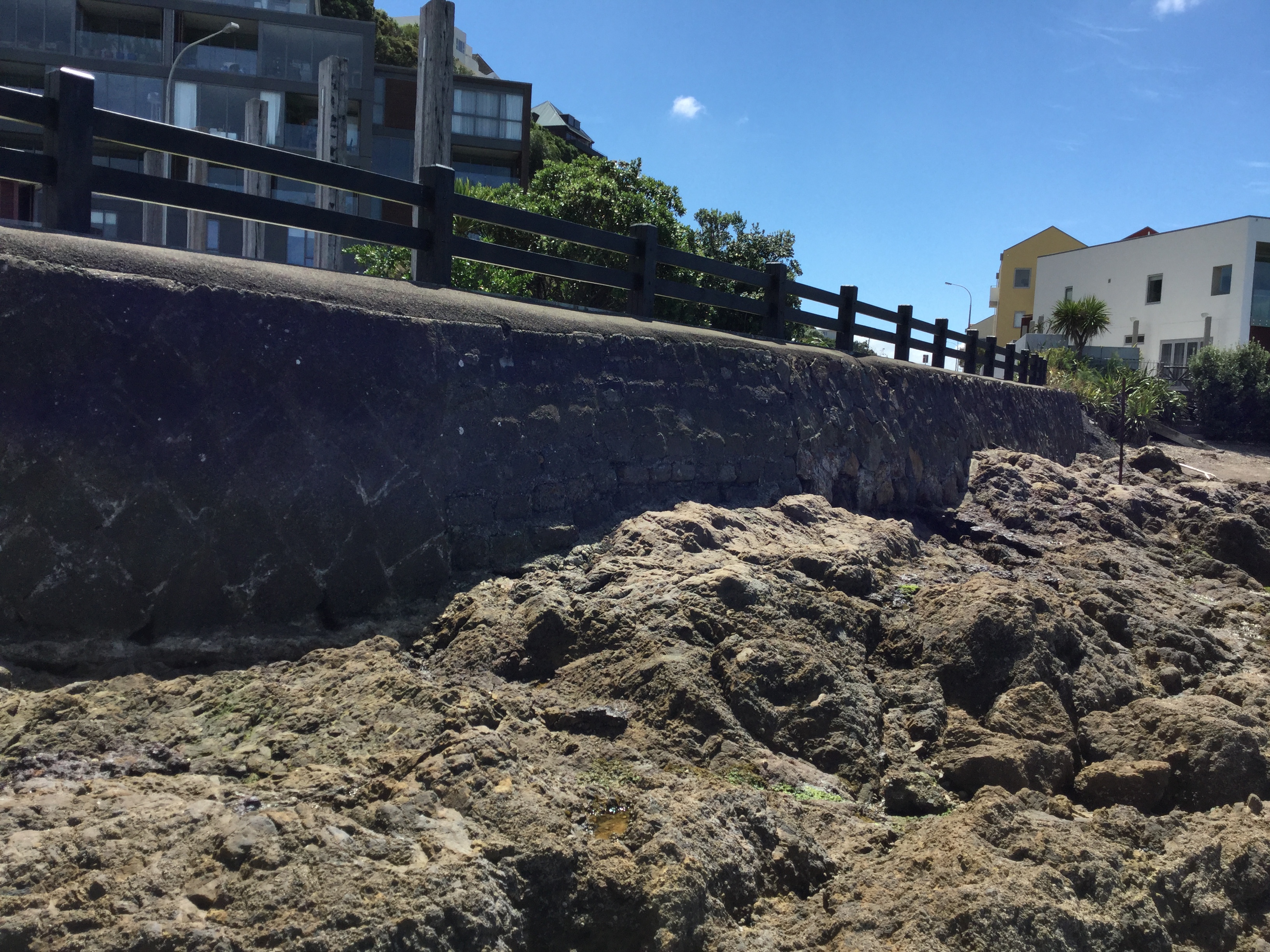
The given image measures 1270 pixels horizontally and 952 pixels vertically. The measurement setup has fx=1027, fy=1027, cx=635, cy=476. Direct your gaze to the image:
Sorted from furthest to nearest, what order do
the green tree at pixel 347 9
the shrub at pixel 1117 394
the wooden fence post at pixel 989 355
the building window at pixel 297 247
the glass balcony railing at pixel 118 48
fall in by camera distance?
1. the green tree at pixel 347 9
2. the glass balcony railing at pixel 118 48
3. the building window at pixel 297 247
4. the shrub at pixel 1117 394
5. the wooden fence post at pixel 989 355

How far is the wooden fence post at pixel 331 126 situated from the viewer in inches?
444

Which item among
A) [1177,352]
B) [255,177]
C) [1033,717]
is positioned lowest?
[1033,717]

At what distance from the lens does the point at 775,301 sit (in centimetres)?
1097

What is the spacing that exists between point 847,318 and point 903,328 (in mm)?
1990

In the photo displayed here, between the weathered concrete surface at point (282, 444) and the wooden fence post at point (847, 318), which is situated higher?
the wooden fence post at point (847, 318)

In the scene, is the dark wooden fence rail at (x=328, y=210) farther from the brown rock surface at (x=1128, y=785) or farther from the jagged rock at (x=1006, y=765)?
the brown rock surface at (x=1128, y=785)

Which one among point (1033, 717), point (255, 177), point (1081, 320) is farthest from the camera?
point (1081, 320)

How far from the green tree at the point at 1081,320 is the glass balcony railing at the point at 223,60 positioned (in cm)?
2917

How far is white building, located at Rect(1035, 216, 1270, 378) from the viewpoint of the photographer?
113ft

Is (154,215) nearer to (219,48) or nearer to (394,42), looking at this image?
(219,48)

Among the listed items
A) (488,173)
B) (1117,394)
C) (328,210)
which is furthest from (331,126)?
(488,173)

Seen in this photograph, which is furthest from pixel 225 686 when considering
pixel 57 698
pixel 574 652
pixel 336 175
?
pixel 336 175

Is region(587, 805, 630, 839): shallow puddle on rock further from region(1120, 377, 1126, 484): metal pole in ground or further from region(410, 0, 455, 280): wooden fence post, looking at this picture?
region(1120, 377, 1126, 484): metal pole in ground

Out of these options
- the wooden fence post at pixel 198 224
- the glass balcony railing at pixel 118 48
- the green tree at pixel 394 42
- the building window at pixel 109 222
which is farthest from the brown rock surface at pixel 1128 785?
the green tree at pixel 394 42
